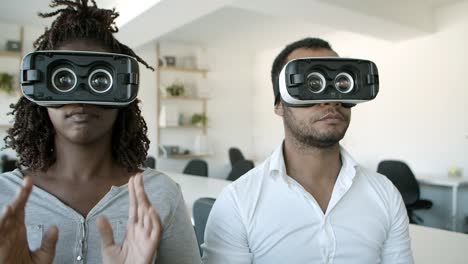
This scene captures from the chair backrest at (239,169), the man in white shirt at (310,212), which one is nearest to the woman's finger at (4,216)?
the man in white shirt at (310,212)

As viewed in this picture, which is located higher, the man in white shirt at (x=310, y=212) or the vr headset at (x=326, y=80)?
the vr headset at (x=326, y=80)

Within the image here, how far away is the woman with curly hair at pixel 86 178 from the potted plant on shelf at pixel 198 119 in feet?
15.5

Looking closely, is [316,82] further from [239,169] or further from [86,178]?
[239,169]

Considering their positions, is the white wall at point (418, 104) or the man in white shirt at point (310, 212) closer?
the man in white shirt at point (310, 212)

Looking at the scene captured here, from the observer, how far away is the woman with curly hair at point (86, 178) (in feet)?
2.55

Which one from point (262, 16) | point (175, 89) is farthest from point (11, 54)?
point (262, 16)

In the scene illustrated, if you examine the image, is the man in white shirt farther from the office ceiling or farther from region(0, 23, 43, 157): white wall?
region(0, 23, 43, 157): white wall

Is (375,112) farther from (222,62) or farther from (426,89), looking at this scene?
(222,62)

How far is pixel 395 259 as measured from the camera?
1.12 metres

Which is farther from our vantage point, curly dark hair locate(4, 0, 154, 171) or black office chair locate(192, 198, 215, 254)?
black office chair locate(192, 198, 215, 254)

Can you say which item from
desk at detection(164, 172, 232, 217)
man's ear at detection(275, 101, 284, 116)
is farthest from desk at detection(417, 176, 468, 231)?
man's ear at detection(275, 101, 284, 116)

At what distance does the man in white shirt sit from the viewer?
1.08 metres

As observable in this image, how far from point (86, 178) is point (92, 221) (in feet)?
0.39

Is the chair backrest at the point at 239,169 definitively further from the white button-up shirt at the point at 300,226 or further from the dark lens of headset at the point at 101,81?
the dark lens of headset at the point at 101,81
